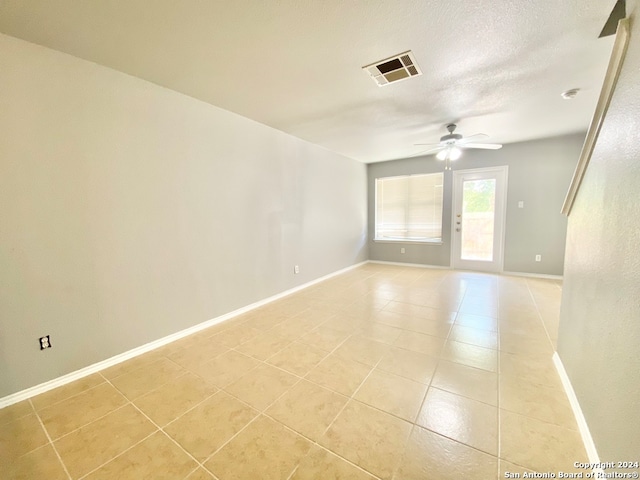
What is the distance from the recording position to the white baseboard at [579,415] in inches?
48.2

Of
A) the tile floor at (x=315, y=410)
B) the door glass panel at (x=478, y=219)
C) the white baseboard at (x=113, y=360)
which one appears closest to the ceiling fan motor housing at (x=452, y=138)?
the door glass panel at (x=478, y=219)

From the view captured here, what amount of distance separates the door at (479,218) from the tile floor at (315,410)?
2.47 meters

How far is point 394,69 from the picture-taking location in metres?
2.16

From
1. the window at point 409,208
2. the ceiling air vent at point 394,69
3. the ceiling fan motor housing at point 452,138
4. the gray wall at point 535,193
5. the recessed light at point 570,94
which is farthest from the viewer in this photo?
the window at point 409,208

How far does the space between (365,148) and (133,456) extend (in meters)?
4.81

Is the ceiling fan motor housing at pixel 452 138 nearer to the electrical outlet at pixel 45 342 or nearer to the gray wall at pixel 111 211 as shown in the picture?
the gray wall at pixel 111 211

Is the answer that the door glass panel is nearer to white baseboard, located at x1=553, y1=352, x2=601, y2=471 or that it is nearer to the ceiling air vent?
white baseboard, located at x1=553, y1=352, x2=601, y2=471

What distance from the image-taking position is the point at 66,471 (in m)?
1.25

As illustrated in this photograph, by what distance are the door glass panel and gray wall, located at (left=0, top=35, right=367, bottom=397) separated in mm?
4094

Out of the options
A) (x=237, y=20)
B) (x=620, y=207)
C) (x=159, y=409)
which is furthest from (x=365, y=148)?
(x=159, y=409)

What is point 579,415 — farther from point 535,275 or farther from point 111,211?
point 535,275

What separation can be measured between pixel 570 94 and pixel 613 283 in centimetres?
259

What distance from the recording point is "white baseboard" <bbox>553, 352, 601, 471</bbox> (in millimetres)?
1225

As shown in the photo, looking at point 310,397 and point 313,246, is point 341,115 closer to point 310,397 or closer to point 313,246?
point 313,246
